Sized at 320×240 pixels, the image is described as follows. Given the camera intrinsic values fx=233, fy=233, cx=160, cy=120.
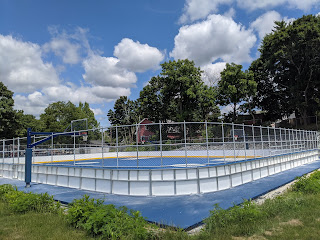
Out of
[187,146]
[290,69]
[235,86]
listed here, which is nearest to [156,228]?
[187,146]

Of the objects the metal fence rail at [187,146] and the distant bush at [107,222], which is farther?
the metal fence rail at [187,146]

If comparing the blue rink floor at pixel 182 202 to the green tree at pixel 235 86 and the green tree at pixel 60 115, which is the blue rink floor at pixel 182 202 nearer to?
the green tree at pixel 235 86

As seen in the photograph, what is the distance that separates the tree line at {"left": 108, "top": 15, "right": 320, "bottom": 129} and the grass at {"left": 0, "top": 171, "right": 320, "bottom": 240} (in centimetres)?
3043

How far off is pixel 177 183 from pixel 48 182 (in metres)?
7.13

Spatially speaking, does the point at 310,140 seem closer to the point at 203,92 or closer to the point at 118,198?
the point at 203,92

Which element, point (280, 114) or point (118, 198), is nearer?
point (118, 198)

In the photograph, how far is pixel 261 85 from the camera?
4100cm

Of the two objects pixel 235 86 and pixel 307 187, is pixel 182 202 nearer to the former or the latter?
pixel 307 187

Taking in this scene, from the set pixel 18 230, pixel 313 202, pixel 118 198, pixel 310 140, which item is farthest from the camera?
pixel 310 140

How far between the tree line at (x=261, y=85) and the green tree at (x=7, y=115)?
19.3 m

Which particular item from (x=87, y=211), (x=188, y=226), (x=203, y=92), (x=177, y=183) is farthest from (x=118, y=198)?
(x=203, y=92)

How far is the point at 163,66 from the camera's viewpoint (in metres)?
38.6

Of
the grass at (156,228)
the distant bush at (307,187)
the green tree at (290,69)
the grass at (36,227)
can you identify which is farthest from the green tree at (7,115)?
the green tree at (290,69)

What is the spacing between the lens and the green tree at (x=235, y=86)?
36406 mm
